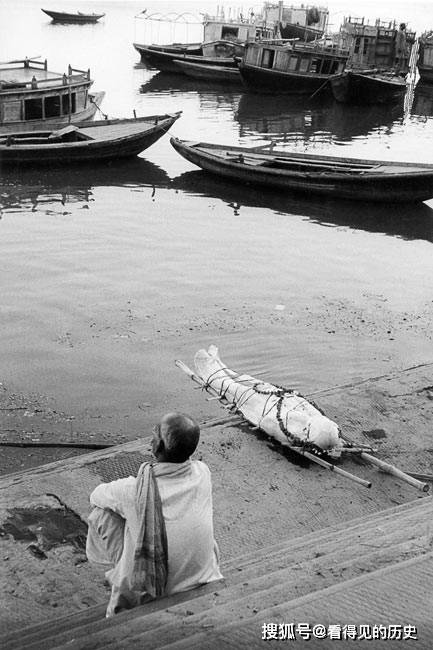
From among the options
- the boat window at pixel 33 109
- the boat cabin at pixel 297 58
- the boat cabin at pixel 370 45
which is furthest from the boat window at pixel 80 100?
the boat cabin at pixel 370 45

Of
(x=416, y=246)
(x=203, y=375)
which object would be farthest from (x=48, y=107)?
(x=203, y=375)

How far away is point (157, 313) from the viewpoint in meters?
10.7

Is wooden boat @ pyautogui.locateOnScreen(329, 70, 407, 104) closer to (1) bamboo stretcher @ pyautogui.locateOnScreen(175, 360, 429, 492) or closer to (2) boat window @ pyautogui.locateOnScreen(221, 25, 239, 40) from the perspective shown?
(2) boat window @ pyautogui.locateOnScreen(221, 25, 239, 40)

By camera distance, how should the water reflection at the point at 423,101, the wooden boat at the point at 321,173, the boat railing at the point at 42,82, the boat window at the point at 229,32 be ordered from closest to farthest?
the wooden boat at the point at 321,173 < the boat railing at the point at 42,82 < the water reflection at the point at 423,101 < the boat window at the point at 229,32

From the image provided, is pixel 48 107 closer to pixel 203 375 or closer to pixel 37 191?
pixel 37 191

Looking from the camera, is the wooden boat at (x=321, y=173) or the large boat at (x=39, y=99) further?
the large boat at (x=39, y=99)

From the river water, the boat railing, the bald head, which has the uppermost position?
the boat railing

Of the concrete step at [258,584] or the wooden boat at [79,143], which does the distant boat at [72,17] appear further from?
the concrete step at [258,584]

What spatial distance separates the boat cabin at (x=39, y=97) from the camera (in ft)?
64.4

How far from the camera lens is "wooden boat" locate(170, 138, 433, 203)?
1653cm

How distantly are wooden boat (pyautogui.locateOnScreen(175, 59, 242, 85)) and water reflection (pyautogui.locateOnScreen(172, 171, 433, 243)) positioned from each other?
22803 millimetres

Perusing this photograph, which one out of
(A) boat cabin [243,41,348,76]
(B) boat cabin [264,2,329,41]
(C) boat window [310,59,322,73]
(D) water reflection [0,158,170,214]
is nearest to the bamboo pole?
(D) water reflection [0,158,170,214]

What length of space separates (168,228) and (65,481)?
10501 mm

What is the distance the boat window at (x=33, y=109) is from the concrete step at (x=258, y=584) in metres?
18.4
